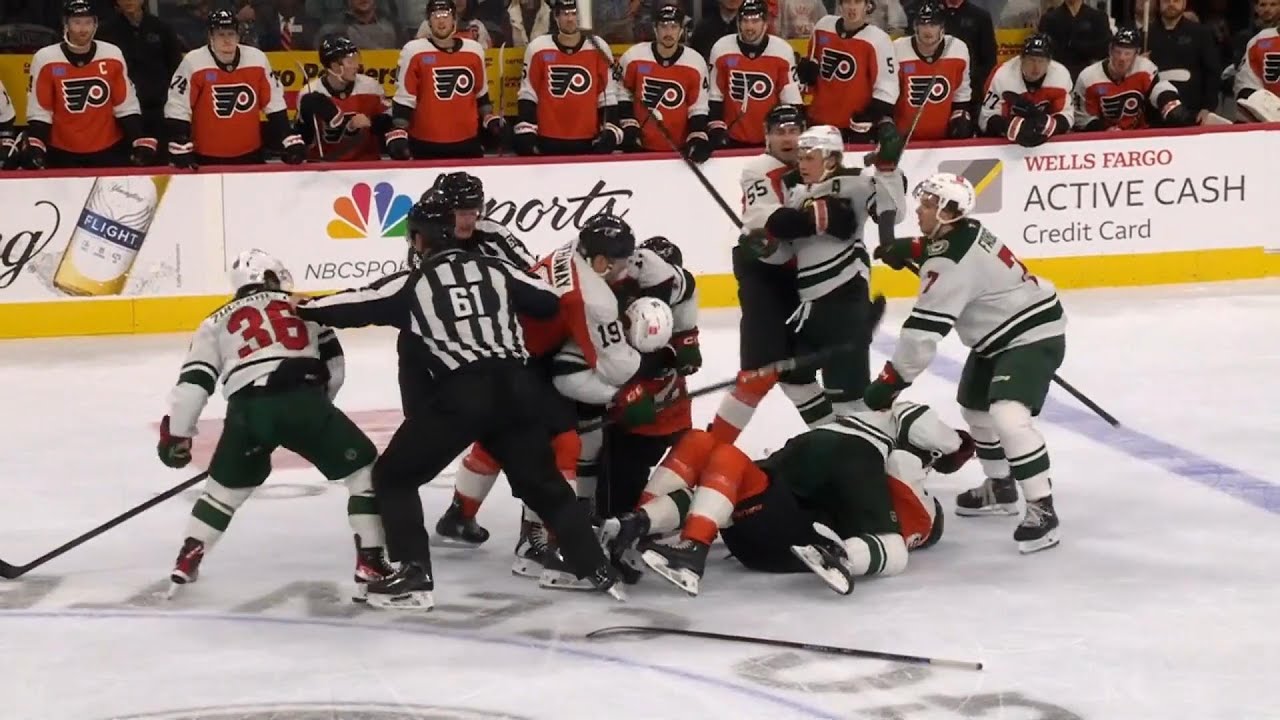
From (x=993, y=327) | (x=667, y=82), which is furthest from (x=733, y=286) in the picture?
(x=993, y=327)

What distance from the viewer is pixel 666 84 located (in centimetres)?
952

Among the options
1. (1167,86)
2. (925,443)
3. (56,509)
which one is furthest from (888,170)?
(1167,86)

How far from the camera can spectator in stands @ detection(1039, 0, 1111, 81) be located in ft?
34.2

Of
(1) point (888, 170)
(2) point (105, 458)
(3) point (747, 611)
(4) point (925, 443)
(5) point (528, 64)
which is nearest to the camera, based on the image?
(3) point (747, 611)

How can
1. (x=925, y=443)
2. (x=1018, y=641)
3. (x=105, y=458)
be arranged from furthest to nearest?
(x=105, y=458)
(x=925, y=443)
(x=1018, y=641)

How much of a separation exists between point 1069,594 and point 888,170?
60.2 inches

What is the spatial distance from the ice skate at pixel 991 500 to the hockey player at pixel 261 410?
178 cm

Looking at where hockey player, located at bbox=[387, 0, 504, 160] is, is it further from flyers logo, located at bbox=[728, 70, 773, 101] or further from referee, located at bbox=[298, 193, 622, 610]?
referee, located at bbox=[298, 193, 622, 610]

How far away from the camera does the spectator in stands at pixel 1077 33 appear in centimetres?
1044

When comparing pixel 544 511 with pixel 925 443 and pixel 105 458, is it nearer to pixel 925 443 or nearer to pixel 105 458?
pixel 925 443

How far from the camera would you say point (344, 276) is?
351 inches

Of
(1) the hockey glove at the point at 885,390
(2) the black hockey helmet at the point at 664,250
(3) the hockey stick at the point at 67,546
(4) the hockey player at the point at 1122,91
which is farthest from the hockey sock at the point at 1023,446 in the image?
(4) the hockey player at the point at 1122,91

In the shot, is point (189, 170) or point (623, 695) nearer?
point (623, 695)

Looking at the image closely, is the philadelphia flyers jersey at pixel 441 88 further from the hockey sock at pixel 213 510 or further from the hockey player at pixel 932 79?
the hockey sock at pixel 213 510
